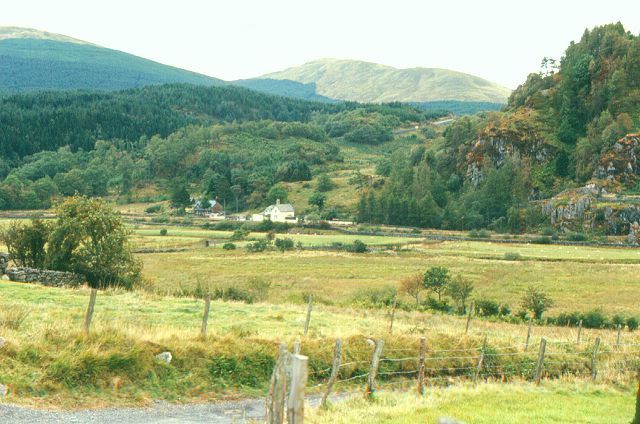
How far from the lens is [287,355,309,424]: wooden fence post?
369 inches

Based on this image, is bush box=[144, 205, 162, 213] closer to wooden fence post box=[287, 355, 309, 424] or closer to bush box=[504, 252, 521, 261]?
bush box=[504, 252, 521, 261]

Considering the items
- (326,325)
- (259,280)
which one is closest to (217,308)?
(326,325)

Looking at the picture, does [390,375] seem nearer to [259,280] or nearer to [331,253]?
[259,280]

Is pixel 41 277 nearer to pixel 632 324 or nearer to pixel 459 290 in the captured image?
pixel 459 290

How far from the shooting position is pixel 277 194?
185 m

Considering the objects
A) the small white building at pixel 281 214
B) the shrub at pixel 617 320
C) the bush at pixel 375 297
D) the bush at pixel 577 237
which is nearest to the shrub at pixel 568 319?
the shrub at pixel 617 320

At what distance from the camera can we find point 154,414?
17.3 m

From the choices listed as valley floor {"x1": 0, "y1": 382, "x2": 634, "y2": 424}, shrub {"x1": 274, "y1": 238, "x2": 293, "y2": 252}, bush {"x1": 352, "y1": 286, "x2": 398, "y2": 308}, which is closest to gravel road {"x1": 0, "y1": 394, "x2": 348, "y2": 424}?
valley floor {"x1": 0, "y1": 382, "x2": 634, "y2": 424}

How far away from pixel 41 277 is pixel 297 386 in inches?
1303

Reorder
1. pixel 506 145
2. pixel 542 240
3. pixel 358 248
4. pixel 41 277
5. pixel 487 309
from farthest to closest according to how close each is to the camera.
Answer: pixel 506 145, pixel 542 240, pixel 358 248, pixel 487 309, pixel 41 277

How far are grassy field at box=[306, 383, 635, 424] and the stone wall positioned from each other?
26322 millimetres

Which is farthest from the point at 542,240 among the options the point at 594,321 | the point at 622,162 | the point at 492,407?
the point at 492,407

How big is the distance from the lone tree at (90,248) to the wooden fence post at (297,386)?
32406mm

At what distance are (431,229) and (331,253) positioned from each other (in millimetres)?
55387
